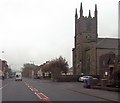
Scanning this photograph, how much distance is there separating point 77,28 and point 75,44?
6.64 metres

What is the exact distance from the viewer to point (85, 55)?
117812 millimetres

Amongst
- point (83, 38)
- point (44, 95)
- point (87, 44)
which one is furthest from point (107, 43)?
point (44, 95)

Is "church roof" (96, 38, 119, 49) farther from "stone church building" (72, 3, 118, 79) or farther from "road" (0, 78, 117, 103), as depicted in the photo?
"road" (0, 78, 117, 103)

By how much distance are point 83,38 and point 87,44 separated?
2.84m

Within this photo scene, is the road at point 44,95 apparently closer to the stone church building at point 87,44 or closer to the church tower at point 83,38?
the stone church building at point 87,44

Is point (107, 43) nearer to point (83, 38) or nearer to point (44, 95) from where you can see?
Answer: point (83, 38)

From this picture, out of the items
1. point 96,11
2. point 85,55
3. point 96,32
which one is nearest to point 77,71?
point 85,55

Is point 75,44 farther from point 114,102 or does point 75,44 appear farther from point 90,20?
point 114,102

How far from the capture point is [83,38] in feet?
398

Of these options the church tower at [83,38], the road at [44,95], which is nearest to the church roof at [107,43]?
the church tower at [83,38]

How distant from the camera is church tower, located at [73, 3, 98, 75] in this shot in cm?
11826

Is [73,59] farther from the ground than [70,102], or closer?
farther from the ground

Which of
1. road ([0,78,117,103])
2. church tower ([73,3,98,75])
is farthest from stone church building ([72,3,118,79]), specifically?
road ([0,78,117,103])

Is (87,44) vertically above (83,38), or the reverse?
(83,38)
